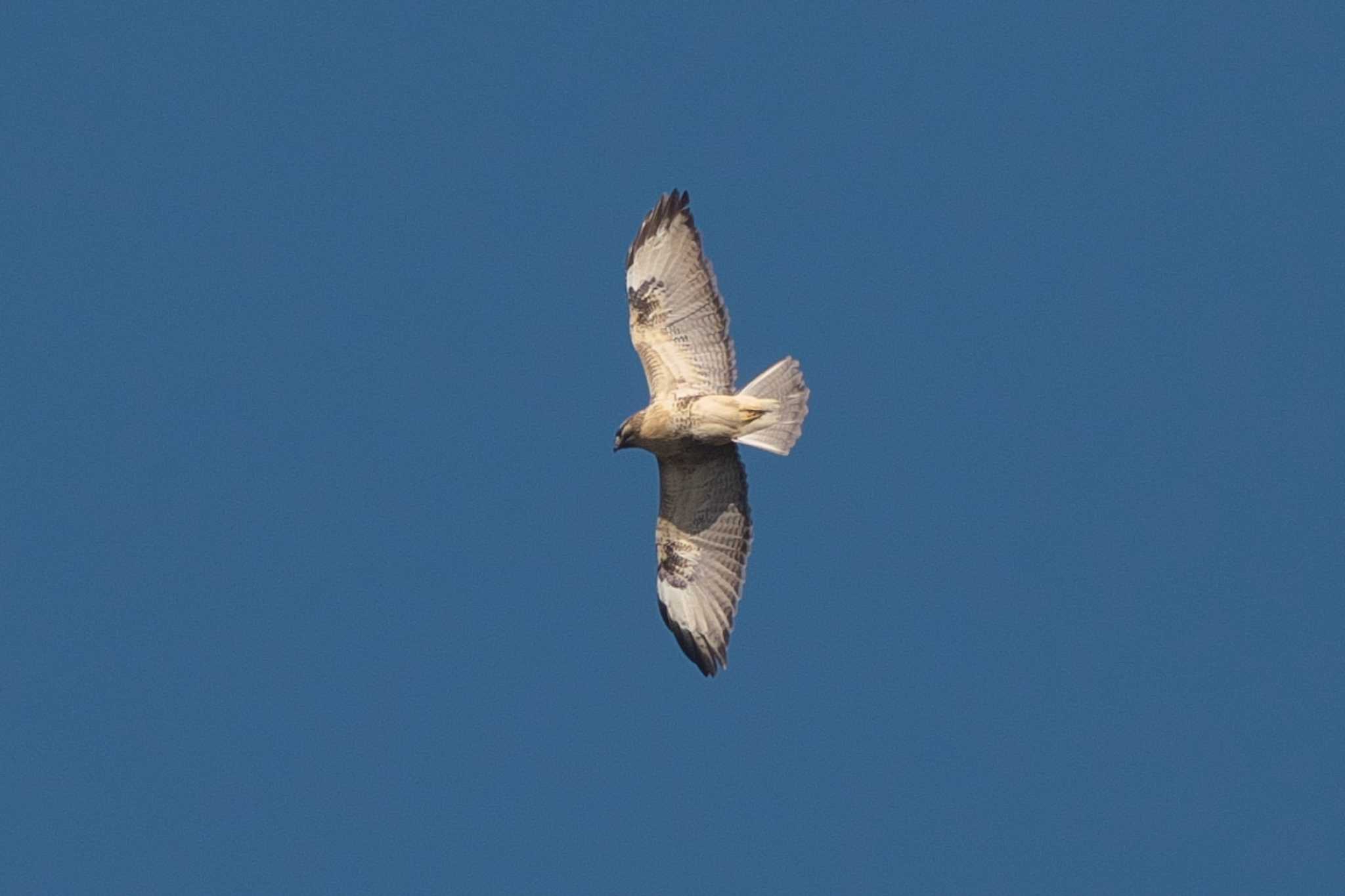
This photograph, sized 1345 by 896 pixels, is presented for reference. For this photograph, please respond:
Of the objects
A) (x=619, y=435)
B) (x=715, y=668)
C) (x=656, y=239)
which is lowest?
(x=715, y=668)

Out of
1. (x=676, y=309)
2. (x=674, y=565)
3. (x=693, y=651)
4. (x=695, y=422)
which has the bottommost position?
(x=693, y=651)

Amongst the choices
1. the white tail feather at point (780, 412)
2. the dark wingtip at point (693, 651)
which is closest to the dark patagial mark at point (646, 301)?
the white tail feather at point (780, 412)

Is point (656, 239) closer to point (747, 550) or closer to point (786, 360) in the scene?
point (786, 360)

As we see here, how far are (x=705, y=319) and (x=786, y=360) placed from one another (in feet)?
2.22

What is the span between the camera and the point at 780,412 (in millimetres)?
16125

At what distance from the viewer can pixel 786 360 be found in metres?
16.2

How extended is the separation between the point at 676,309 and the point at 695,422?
895 millimetres

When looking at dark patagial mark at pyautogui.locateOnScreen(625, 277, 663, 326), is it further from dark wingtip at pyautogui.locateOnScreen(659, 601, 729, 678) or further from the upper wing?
dark wingtip at pyautogui.locateOnScreen(659, 601, 729, 678)

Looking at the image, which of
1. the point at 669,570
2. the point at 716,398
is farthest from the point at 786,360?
the point at 669,570

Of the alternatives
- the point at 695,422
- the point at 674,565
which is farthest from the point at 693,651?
the point at 695,422

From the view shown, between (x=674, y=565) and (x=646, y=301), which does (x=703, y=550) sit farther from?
(x=646, y=301)

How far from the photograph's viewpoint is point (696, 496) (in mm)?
16750

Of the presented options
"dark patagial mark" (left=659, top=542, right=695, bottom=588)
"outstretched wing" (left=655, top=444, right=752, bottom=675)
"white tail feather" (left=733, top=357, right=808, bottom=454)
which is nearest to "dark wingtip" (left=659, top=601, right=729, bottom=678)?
"outstretched wing" (left=655, top=444, right=752, bottom=675)

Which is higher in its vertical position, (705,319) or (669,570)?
(705,319)
